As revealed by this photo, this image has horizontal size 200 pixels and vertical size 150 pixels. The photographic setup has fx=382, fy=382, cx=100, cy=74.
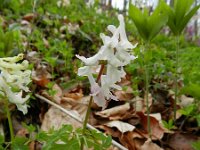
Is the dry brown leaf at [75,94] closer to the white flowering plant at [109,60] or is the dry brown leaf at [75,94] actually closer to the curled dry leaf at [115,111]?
the curled dry leaf at [115,111]

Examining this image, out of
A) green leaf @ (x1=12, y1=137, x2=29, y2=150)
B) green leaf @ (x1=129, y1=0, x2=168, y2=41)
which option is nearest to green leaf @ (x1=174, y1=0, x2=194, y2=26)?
green leaf @ (x1=129, y1=0, x2=168, y2=41)

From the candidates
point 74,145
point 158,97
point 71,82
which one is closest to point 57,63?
point 71,82

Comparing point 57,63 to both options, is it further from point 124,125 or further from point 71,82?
point 124,125

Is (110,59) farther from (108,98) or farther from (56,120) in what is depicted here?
(56,120)

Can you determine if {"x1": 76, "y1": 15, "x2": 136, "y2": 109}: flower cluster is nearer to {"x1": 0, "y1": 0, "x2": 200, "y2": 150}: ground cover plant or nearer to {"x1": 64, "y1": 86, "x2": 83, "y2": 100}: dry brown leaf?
{"x1": 0, "y1": 0, "x2": 200, "y2": 150}: ground cover plant

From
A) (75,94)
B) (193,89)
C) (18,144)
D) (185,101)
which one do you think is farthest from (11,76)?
(185,101)

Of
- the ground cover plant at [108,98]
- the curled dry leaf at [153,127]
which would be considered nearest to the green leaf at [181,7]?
the ground cover plant at [108,98]
